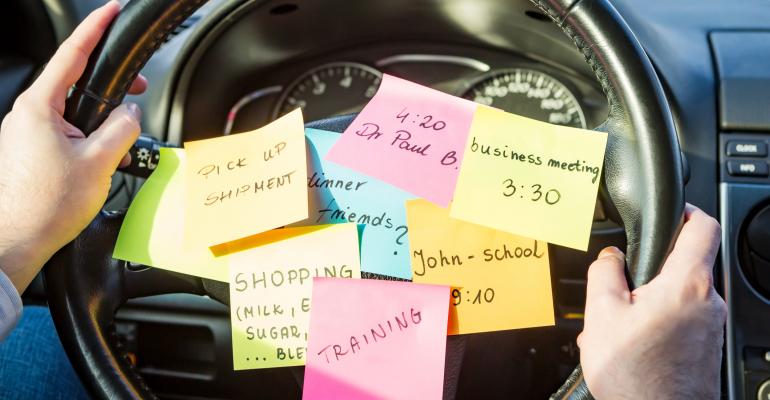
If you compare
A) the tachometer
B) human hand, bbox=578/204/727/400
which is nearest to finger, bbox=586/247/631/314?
human hand, bbox=578/204/727/400

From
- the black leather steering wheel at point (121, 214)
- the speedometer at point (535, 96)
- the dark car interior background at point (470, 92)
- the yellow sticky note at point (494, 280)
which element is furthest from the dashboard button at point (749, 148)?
the yellow sticky note at point (494, 280)

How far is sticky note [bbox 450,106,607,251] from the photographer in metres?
0.81

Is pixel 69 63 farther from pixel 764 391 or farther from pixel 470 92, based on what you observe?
pixel 764 391

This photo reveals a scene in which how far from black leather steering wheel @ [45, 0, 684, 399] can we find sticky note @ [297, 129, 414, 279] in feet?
0.21

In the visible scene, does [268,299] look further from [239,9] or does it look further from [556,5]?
[239,9]

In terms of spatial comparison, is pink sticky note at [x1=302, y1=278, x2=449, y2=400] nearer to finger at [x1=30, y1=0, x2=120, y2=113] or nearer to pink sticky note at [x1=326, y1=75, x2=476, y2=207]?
pink sticky note at [x1=326, y1=75, x2=476, y2=207]

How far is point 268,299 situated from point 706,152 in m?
0.71

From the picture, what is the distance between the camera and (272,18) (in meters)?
1.44

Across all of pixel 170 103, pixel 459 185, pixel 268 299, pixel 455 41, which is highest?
pixel 455 41

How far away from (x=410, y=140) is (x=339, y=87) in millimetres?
704

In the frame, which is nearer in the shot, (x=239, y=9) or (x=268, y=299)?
(x=268, y=299)

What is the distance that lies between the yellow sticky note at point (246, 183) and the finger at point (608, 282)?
32 centimetres

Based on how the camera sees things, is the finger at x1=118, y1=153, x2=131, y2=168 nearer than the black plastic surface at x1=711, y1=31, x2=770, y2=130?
Yes

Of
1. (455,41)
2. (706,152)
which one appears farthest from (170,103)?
(706,152)
